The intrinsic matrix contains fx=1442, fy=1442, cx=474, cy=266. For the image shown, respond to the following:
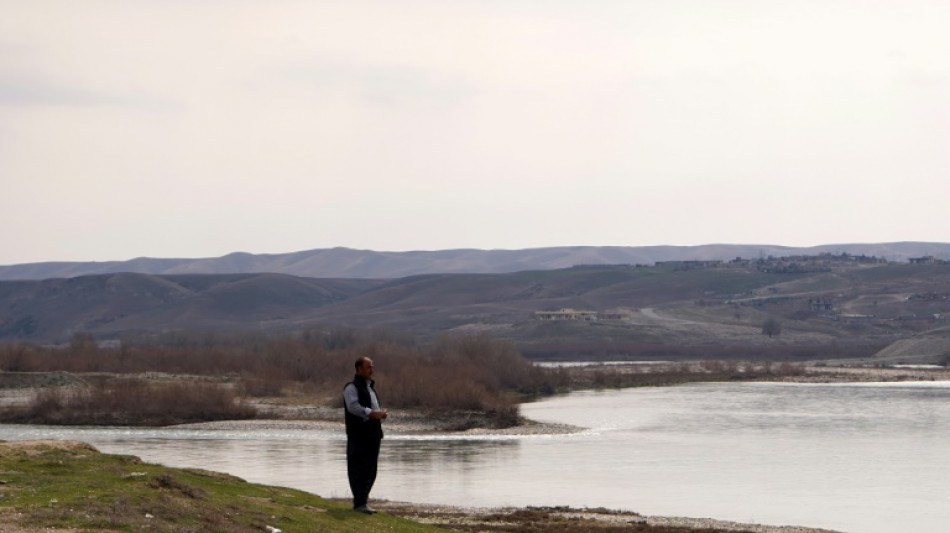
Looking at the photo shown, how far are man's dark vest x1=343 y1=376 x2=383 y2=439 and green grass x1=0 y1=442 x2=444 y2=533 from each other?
1.23 m

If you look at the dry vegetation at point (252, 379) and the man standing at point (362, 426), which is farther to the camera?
the dry vegetation at point (252, 379)

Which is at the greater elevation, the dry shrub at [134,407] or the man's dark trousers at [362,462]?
the man's dark trousers at [362,462]

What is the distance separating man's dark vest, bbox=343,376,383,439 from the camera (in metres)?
19.6

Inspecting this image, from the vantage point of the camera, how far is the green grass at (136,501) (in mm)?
16516

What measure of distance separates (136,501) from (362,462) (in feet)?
11.3

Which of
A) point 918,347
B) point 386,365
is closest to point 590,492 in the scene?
point 386,365

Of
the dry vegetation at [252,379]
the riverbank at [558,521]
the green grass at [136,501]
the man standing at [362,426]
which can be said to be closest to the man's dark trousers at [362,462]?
the man standing at [362,426]

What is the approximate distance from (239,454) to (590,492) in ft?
58.9

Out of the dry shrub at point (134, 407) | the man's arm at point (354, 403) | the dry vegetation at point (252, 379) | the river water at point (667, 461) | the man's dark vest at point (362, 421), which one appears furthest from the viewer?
the dry vegetation at point (252, 379)

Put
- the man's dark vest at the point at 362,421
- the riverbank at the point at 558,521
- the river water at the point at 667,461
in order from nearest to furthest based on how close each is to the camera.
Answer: the man's dark vest at the point at 362,421
the riverbank at the point at 558,521
the river water at the point at 667,461

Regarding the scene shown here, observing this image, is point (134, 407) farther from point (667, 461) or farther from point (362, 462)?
point (362, 462)

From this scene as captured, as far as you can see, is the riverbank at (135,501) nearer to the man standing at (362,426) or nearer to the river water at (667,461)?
the man standing at (362,426)

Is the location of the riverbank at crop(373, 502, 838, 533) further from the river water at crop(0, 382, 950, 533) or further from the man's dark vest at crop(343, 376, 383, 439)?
the man's dark vest at crop(343, 376, 383, 439)

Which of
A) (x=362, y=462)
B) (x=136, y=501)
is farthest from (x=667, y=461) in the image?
(x=136, y=501)
